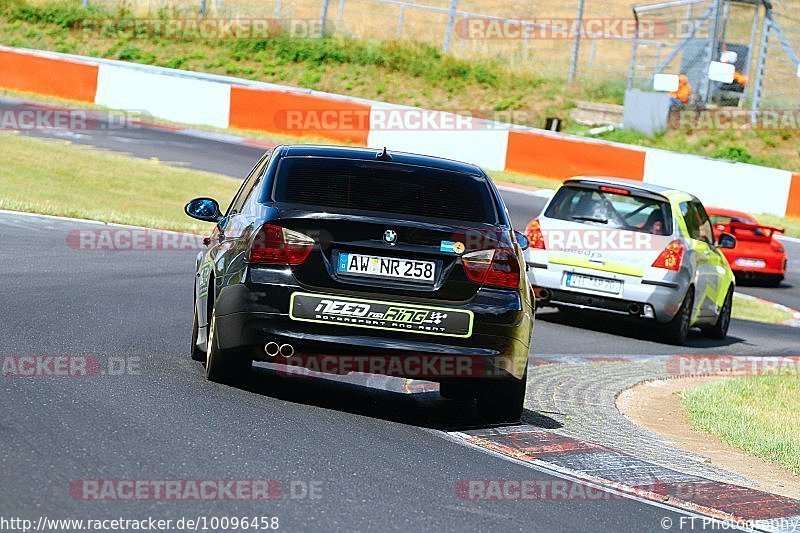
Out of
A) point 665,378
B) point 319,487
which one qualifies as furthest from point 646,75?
point 319,487

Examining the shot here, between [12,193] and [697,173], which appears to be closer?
[12,193]

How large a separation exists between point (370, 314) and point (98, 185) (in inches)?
644

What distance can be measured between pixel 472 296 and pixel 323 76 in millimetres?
33849

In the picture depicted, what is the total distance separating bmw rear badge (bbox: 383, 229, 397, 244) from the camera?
25.7 feet

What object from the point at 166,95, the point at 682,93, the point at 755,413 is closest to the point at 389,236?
the point at 755,413

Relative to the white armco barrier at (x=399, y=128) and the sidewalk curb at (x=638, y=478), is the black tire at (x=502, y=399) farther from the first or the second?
the white armco barrier at (x=399, y=128)

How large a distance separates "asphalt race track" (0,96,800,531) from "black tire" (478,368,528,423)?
→ 13 centimetres

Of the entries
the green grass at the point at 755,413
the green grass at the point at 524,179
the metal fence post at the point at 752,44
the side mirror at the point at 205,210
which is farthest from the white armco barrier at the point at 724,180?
the side mirror at the point at 205,210

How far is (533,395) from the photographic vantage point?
34.3 ft

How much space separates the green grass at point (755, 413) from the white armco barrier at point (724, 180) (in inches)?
627

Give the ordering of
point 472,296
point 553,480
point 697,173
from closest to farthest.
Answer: point 553,480
point 472,296
point 697,173

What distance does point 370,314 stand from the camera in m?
7.84

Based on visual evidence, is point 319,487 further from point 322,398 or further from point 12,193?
point 12,193

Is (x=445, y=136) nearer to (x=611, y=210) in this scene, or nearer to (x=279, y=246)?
(x=611, y=210)
